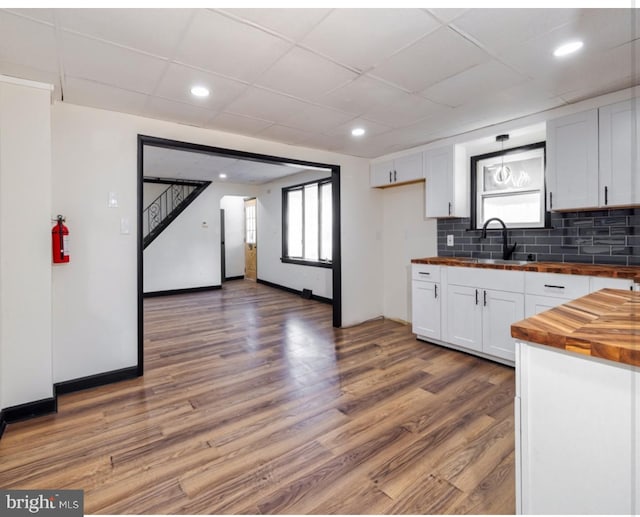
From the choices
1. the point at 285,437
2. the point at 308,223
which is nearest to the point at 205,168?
the point at 308,223

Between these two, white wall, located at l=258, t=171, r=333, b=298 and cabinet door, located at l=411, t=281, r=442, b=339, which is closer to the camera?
cabinet door, located at l=411, t=281, r=442, b=339

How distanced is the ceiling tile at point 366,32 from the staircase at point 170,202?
6.08m

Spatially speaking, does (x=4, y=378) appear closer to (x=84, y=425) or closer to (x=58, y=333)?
(x=58, y=333)

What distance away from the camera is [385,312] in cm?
510

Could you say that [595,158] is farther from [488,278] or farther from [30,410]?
[30,410]

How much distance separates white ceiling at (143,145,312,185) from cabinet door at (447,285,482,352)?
278cm

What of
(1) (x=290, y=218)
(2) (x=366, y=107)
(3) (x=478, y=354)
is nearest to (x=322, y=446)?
(3) (x=478, y=354)

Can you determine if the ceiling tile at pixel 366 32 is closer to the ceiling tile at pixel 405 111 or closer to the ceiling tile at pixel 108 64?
the ceiling tile at pixel 405 111

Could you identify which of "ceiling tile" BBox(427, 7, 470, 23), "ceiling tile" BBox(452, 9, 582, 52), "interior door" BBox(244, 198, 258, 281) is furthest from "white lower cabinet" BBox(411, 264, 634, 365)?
"interior door" BBox(244, 198, 258, 281)

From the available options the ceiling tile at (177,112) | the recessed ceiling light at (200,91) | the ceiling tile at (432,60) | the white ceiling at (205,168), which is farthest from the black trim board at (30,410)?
the white ceiling at (205,168)

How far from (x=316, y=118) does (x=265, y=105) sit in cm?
54

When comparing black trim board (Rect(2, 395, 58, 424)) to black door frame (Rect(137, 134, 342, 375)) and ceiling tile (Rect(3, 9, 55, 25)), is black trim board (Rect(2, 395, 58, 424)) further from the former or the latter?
ceiling tile (Rect(3, 9, 55, 25))

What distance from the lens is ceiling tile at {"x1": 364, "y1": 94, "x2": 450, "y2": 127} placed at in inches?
111

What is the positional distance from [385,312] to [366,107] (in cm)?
313
